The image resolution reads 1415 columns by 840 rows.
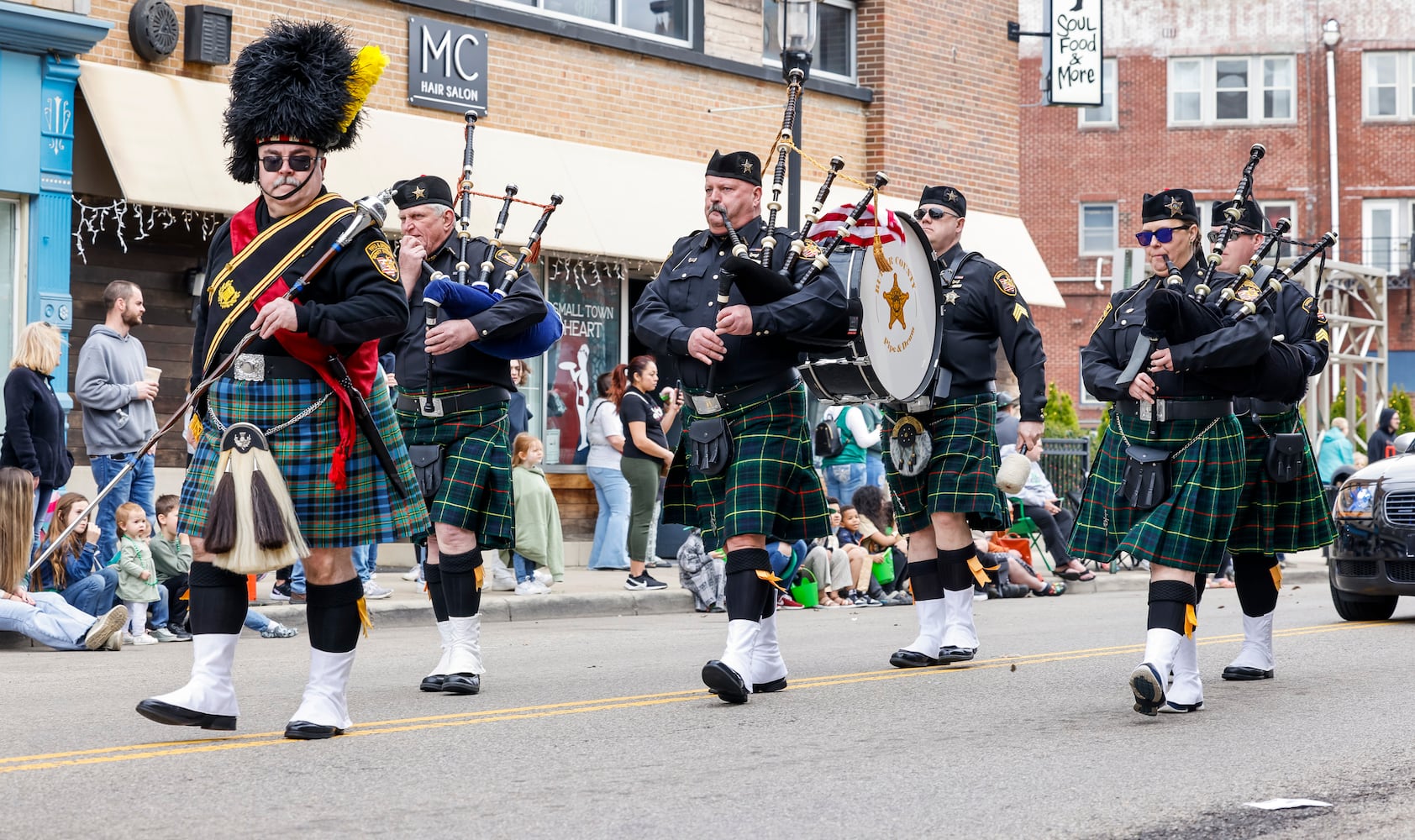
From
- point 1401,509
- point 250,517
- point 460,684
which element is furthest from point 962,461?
point 1401,509

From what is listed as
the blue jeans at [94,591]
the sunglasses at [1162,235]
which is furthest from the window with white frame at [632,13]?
the sunglasses at [1162,235]

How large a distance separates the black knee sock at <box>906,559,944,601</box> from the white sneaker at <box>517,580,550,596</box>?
5.52m

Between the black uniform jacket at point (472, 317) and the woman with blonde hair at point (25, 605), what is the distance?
336 cm

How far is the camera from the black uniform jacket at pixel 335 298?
225 inches

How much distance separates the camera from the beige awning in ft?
45.1

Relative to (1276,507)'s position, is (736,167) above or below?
above

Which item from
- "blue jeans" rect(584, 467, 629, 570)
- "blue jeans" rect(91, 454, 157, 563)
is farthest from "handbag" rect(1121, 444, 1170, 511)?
"blue jeans" rect(584, 467, 629, 570)

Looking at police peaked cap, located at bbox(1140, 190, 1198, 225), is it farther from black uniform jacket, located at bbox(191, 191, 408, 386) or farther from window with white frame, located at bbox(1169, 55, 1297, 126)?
window with white frame, located at bbox(1169, 55, 1297, 126)

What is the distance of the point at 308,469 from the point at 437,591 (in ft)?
6.62

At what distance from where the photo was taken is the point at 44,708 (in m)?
7.24

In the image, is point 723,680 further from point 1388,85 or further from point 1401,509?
point 1388,85

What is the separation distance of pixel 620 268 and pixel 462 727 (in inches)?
469

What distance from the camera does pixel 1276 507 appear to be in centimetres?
766

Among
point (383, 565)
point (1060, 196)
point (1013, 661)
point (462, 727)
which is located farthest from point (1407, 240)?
point (462, 727)
